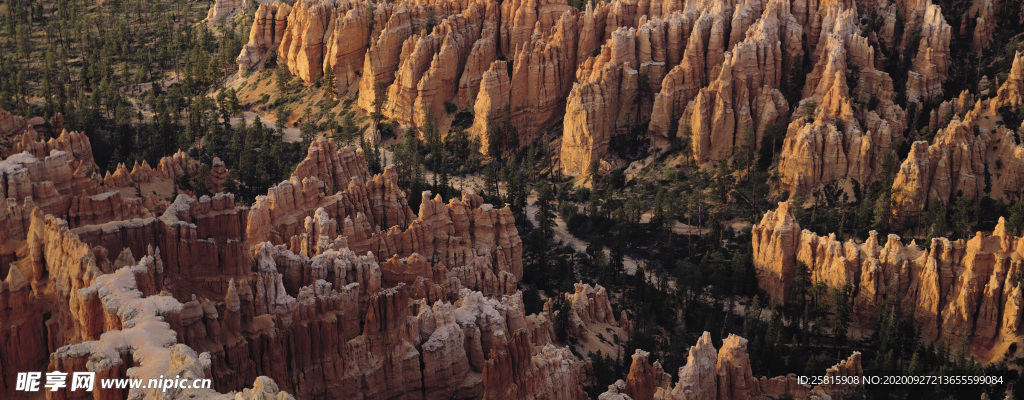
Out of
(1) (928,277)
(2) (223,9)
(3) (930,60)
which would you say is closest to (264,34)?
(2) (223,9)

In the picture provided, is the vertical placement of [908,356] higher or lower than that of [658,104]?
lower

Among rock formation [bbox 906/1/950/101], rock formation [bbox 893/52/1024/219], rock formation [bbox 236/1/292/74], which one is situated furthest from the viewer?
rock formation [bbox 236/1/292/74]

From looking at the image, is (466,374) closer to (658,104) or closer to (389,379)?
(389,379)

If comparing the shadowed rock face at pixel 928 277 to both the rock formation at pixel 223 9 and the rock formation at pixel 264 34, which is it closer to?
the rock formation at pixel 264 34

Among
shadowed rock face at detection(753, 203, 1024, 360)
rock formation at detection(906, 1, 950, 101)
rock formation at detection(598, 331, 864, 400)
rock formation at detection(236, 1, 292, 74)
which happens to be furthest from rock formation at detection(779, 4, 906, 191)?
rock formation at detection(236, 1, 292, 74)

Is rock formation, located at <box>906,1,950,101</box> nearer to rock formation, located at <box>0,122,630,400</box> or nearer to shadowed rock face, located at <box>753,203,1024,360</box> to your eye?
shadowed rock face, located at <box>753,203,1024,360</box>

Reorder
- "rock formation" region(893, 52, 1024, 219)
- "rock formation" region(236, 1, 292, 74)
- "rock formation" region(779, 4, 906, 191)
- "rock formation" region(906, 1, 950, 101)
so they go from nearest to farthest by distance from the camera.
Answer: "rock formation" region(893, 52, 1024, 219), "rock formation" region(779, 4, 906, 191), "rock formation" region(906, 1, 950, 101), "rock formation" region(236, 1, 292, 74)

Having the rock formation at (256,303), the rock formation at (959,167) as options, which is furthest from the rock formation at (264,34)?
the rock formation at (959,167)

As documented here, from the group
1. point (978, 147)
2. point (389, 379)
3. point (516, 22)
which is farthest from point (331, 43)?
point (389, 379)
